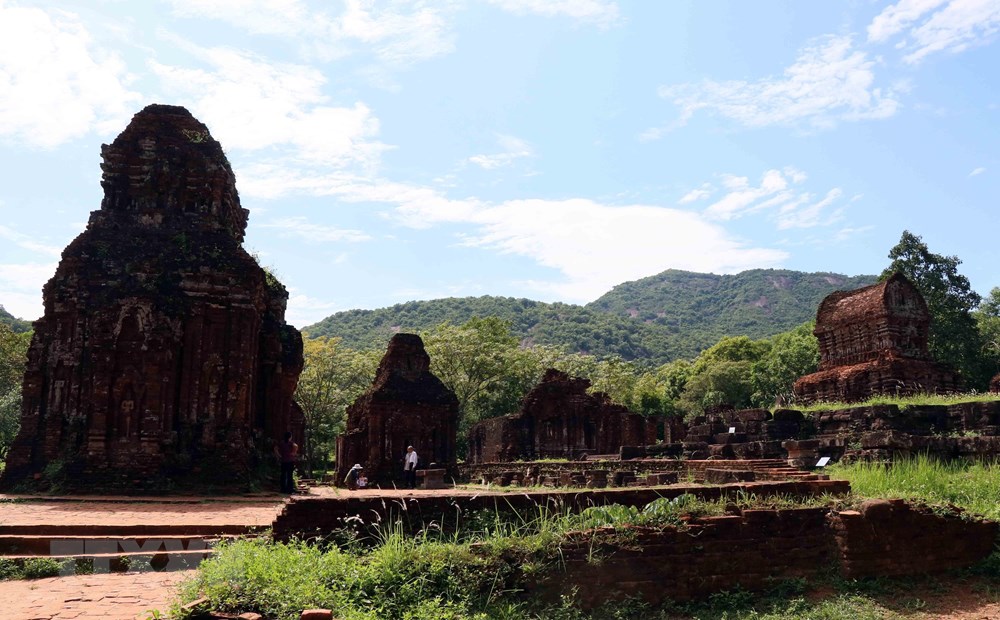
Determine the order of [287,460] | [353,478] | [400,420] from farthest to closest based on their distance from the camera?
[400,420], [353,478], [287,460]

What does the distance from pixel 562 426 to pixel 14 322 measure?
174ft

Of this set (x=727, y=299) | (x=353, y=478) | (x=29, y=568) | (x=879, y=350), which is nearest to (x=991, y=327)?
(x=879, y=350)

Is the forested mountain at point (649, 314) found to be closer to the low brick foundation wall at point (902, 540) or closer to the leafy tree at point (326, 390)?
the leafy tree at point (326, 390)

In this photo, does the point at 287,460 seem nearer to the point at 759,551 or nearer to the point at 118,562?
the point at 118,562

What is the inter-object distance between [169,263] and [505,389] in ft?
106

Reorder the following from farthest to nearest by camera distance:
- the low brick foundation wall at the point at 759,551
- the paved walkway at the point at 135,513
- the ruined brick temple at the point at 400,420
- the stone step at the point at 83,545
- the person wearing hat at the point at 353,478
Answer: the ruined brick temple at the point at 400,420 < the person wearing hat at the point at 353,478 < the paved walkway at the point at 135,513 < the stone step at the point at 83,545 < the low brick foundation wall at the point at 759,551

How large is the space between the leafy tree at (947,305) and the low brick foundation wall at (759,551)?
31202 mm

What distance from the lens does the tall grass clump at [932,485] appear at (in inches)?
357

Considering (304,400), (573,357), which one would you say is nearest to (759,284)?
(573,357)

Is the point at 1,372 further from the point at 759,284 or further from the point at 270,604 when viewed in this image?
the point at 759,284

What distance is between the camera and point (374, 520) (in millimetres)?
7445

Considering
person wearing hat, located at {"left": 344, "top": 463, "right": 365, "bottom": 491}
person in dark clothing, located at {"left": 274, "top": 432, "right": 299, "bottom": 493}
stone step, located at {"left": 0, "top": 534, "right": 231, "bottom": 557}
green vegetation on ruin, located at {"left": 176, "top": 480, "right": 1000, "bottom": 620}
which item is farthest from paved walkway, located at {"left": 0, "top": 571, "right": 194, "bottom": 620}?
person wearing hat, located at {"left": 344, "top": 463, "right": 365, "bottom": 491}

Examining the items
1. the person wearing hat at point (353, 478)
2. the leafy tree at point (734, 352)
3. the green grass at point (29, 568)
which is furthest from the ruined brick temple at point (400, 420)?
the leafy tree at point (734, 352)

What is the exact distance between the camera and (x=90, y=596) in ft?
21.2
